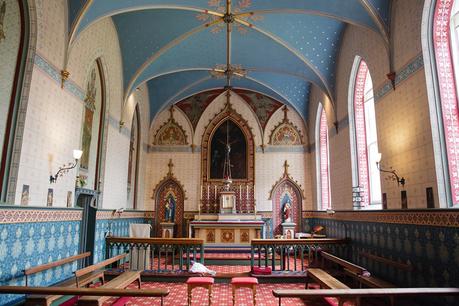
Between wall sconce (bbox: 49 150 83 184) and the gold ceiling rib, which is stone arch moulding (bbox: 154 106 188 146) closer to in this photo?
the gold ceiling rib

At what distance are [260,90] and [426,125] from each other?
10875 millimetres

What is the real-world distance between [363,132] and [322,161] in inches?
196

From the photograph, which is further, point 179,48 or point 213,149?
point 213,149

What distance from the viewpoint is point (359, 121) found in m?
11.1

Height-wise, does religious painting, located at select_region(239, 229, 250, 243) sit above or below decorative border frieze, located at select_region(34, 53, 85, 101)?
below

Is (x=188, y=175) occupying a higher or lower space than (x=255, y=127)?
lower

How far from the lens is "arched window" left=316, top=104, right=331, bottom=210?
A: 15508mm

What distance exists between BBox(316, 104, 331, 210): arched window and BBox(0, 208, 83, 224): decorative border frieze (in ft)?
34.9

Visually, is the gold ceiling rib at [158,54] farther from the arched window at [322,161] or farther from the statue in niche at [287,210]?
the statue in niche at [287,210]

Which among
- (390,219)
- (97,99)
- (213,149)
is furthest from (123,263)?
(390,219)

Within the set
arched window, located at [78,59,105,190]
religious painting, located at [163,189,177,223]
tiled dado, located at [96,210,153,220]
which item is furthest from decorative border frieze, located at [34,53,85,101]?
Result: religious painting, located at [163,189,177,223]

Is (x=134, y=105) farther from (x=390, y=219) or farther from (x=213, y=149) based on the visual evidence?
(x=390, y=219)

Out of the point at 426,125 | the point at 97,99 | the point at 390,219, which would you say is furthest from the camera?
the point at 97,99

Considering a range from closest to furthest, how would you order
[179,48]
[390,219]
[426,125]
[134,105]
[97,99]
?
[426,125]
[390,219]
[97,99]
[179,48]
[134,105]
